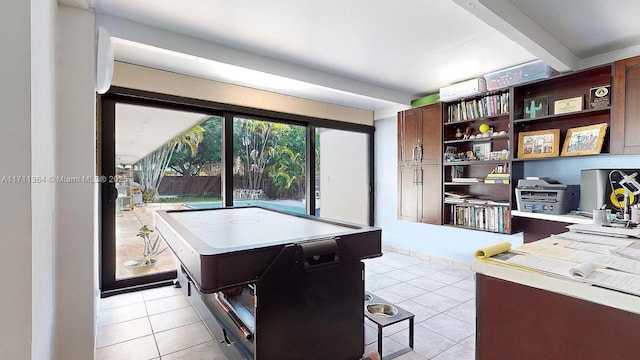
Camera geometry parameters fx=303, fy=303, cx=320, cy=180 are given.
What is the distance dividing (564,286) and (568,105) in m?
2.82

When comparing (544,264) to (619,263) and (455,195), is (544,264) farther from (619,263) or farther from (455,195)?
(455,195)

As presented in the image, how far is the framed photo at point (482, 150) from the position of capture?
3746 millimetres

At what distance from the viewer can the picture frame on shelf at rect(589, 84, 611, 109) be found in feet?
8.96

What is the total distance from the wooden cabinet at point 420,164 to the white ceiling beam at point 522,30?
4.56ft

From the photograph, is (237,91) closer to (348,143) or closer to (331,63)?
(331,63)

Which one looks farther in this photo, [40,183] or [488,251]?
[488,251]

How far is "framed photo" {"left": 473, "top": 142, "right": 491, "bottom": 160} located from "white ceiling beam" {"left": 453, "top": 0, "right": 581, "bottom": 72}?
1.08 meters

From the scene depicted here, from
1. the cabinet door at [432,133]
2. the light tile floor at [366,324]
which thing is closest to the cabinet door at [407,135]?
the cabinet door at [432,133]

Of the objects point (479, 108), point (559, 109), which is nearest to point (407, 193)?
point (479, 108)

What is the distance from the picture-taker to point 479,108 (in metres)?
3.67

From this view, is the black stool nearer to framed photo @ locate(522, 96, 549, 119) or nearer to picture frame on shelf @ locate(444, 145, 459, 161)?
picture frame on shelf @ locate(444, 145, 459, 161)

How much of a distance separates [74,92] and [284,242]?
1.48 metres

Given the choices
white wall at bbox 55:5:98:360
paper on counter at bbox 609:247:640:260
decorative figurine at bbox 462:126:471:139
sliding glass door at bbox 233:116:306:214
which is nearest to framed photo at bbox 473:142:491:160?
decorative figurine at bbox 462:126:471:139

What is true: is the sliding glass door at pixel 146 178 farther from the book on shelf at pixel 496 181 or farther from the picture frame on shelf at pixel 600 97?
the picture frame on shelf at pixel 600 97
